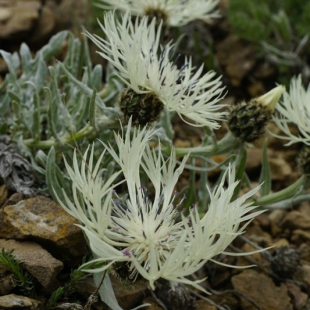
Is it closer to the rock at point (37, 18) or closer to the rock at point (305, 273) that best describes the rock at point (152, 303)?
the rock at point (305, 273)

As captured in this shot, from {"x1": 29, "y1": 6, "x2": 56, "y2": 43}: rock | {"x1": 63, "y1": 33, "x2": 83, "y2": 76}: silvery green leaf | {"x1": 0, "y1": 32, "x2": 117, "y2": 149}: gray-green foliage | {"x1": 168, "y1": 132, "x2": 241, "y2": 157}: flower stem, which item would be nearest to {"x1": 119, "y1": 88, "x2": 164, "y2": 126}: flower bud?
{"x1": 0, "y1": 32, "x2": 117, "y2": 149}: gray-green foliage

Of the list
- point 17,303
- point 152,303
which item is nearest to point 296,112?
point 152,303

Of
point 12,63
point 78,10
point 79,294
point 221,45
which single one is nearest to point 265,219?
point 79,294

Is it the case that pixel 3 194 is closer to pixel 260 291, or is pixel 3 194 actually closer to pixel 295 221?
pixel 260 291

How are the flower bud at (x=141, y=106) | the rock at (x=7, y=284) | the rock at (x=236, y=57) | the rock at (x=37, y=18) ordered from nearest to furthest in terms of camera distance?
the rock at (x=7, y=284) < the flower bud at (x=141, y=106) < the rock at (x=37, y=18) < the rock at (x=236, y=57)

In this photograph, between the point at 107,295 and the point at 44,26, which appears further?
the point at 44,26

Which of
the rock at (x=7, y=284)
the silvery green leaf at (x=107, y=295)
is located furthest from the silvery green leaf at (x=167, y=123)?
the rock at (x=7, y=284)

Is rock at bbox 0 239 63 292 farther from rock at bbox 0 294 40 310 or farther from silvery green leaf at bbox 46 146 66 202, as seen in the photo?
silvery green leaf at bbox 46 146 66 202
